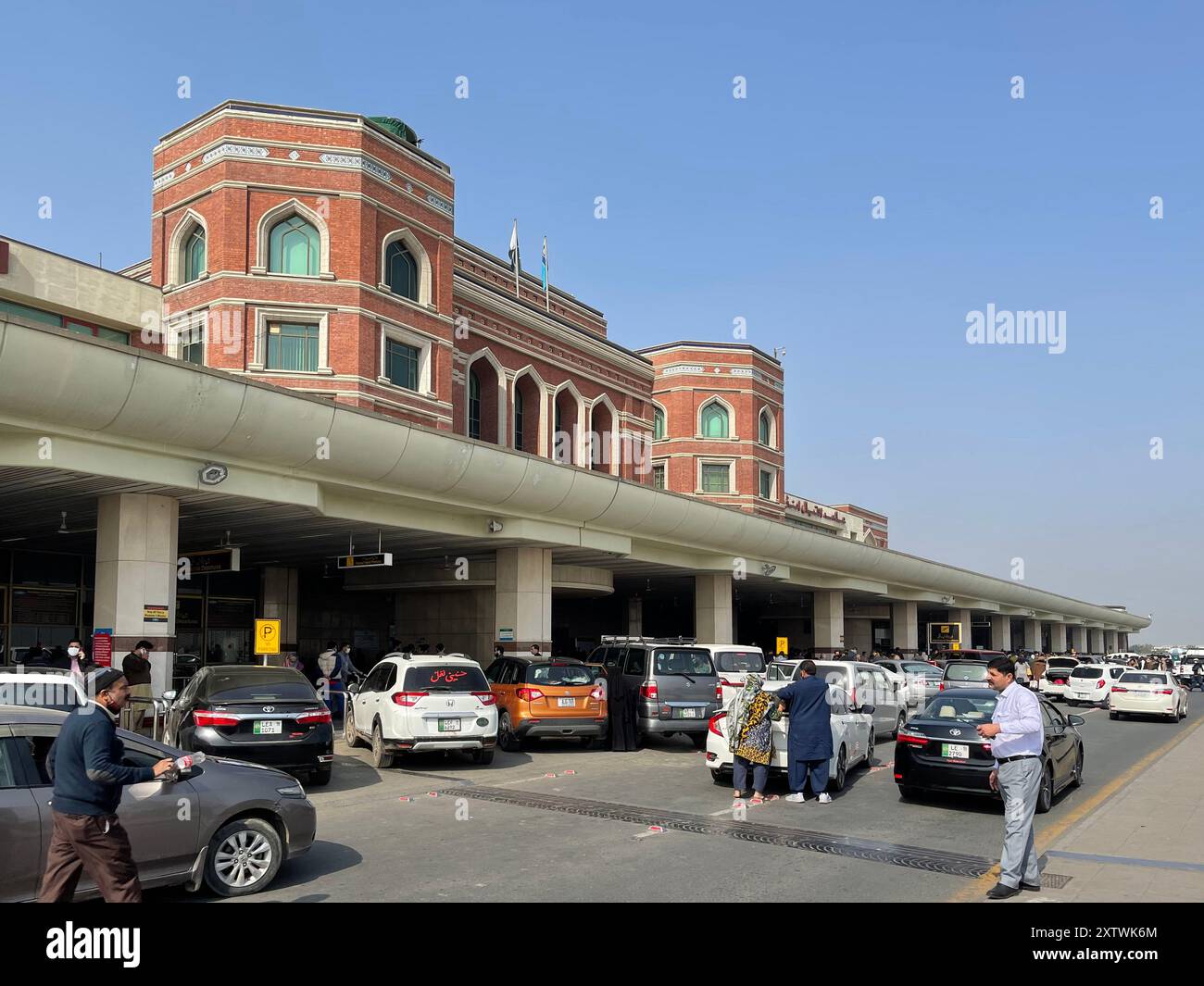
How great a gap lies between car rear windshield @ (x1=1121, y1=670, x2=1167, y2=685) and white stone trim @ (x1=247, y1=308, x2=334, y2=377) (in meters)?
25.0

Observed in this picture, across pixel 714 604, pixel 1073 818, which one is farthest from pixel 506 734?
pixel 714 604

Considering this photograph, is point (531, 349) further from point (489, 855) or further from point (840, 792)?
point (489, 855)

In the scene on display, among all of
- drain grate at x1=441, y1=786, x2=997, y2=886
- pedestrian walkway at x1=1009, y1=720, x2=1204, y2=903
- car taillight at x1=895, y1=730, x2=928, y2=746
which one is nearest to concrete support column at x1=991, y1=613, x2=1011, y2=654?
pedestrian walkway at x1=1009, y1=720, x2=1204, y2=903

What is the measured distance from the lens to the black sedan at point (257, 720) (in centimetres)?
1277

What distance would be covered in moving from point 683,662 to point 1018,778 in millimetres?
10915

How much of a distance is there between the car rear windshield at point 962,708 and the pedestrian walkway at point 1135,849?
1.61 metres

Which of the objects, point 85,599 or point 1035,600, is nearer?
point 85,599

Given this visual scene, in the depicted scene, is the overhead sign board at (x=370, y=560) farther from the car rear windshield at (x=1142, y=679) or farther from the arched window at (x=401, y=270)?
the car rear windshield at (x=1142, y=679)

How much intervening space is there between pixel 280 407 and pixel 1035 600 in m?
63.4

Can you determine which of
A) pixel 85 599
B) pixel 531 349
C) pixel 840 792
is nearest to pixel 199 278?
pixel 85 599

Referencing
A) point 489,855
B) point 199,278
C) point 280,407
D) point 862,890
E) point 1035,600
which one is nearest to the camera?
point 862,890

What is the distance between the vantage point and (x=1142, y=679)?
2916cm
